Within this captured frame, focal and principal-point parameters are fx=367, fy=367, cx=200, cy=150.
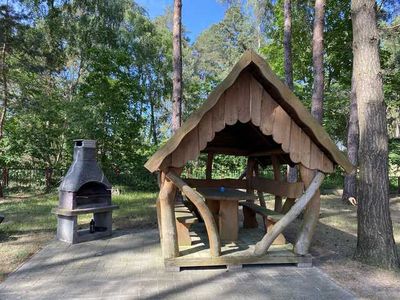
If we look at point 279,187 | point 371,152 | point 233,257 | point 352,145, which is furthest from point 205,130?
point 352,145

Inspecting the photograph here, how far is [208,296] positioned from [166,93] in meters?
22.7

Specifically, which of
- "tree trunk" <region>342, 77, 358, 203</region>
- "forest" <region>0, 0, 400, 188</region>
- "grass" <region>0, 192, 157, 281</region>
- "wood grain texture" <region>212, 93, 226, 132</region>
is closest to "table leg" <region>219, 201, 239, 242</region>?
"wood grain texture" <region>212, 93, 226, 132</region>

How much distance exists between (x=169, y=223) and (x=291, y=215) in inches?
67.6

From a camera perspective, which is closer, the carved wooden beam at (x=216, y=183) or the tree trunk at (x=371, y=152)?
the tree trunk at (x=371, y=152)

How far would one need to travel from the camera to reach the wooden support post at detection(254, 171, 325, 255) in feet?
16.9

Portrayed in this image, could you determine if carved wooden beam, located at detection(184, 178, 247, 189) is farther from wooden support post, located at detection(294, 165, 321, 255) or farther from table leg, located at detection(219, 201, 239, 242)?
wooden support post, located at detection(294, 165, 321, 255)

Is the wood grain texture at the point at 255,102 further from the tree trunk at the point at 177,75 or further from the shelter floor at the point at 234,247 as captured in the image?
the tree trunk at the point at 177,75

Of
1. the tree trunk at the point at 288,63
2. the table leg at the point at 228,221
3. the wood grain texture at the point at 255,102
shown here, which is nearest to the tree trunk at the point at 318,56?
the tree trunk at the point at 288,63

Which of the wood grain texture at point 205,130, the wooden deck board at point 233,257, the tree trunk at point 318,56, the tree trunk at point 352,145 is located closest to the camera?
the wood grain texture at point 205,130

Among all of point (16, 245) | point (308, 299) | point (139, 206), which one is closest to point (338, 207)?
point (139, 206)

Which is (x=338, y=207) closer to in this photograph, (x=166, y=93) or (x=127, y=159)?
(x=127, y=159)

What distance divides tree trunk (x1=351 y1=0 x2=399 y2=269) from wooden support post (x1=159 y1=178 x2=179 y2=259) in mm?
A: 2797

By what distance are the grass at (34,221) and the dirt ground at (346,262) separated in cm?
387

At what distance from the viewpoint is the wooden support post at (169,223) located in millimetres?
5086
